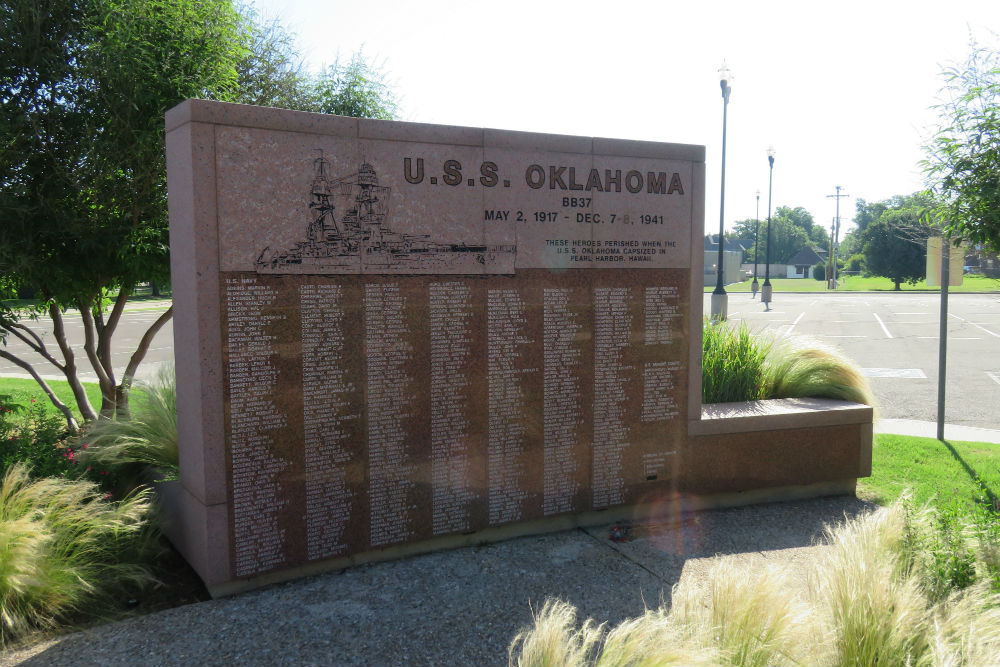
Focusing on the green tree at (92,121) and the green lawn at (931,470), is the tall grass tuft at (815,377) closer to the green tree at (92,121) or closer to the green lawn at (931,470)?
the green lawn at (931,470)

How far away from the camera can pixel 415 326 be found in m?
5.27

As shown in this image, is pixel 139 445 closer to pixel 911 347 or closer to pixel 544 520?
pixel 544 520

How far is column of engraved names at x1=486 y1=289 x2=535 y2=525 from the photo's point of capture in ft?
18.4

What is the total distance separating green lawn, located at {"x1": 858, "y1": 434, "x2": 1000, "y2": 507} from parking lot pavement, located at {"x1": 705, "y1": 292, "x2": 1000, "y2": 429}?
1439 millimetres

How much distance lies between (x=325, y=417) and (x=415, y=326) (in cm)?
94

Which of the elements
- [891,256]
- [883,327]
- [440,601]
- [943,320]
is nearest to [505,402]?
[440,601]

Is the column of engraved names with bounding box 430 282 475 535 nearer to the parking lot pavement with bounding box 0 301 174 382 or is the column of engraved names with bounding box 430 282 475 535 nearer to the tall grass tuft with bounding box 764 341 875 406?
the parking lot pavement with bounding box 0 301 174 382

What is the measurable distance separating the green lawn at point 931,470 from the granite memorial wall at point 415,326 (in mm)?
2356

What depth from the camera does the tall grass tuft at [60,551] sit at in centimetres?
414

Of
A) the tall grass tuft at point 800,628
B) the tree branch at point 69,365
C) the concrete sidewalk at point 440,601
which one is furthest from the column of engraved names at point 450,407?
the tree branch at point 69,365

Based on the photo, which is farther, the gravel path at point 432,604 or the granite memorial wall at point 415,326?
the granite memorial wall at point 415,326

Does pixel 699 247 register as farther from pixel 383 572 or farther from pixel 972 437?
pixel 972 437

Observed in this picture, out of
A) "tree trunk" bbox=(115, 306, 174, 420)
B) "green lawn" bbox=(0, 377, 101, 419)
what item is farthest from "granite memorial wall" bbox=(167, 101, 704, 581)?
"green lawn" bbox=(0, 377, 101, 419)

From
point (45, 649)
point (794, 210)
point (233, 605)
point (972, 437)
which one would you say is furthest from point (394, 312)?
point (794, 210)
